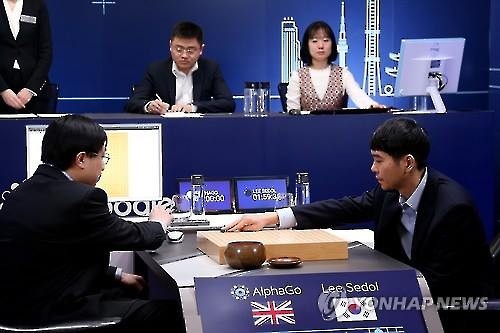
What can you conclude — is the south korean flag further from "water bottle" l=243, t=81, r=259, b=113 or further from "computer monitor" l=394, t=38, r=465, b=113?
"computer monitor" l=394, t=38, r=465, b=113

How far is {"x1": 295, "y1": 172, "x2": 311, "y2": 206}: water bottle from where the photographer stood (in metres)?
4.78

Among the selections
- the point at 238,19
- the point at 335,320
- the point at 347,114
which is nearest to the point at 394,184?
the point at 335,320

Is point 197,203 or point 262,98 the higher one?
point 262,98

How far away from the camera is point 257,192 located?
4.68 m

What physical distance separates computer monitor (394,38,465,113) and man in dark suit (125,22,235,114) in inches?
43.7

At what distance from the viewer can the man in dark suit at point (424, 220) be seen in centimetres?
330

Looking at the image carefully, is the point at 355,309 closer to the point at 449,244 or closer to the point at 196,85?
the point at 449,244

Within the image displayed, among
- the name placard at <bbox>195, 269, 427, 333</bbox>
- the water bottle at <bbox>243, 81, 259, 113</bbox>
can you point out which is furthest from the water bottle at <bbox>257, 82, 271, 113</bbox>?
the name placard at <bbox>195, 269, 427, 333</bbox>

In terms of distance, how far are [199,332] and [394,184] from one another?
99cm

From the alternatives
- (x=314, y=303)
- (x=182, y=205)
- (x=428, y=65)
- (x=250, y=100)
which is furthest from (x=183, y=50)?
(x=314, y=303)

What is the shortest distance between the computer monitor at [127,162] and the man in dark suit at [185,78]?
157 cm

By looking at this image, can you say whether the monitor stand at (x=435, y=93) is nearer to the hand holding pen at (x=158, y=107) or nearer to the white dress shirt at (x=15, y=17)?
the hand holding pen at (x=158, y=107)

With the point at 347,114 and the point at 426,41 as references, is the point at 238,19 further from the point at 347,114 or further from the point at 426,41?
the point at 347,114

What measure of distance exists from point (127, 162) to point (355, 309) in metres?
1.88
